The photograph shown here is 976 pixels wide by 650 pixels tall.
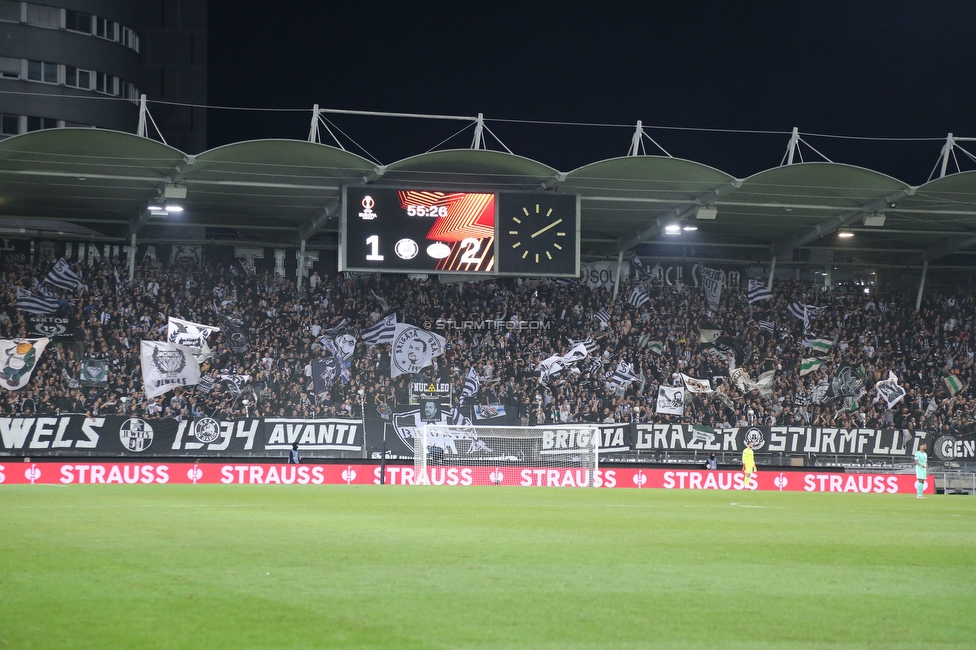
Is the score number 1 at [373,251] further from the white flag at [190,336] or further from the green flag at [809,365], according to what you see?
the green flag at [809,365]

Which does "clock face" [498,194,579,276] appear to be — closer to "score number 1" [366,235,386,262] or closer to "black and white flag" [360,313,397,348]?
"score number 1" [366,235,386,262]

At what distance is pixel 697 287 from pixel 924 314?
9524mm

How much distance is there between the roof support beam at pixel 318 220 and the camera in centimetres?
3472

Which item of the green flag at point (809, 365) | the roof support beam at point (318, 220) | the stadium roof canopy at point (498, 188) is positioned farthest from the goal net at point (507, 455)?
the green flag at point (809, 365)

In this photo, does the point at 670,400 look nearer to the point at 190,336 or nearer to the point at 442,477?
the point at 442,477

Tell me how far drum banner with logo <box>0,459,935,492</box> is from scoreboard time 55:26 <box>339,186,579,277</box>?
7.28 m

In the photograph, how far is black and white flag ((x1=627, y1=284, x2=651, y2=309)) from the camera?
1656 inches

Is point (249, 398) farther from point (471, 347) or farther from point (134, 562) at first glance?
point (134, 562)

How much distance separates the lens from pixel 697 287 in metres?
43.1

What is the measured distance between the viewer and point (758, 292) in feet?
142

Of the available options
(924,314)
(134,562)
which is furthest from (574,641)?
(924,314)

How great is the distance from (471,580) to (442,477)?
2395cm

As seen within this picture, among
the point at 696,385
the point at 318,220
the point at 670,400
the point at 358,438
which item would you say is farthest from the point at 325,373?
the point at 696,385

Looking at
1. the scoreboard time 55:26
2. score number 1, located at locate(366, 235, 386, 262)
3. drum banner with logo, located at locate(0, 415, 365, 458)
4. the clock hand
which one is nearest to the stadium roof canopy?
the scoreboard time 55:26
